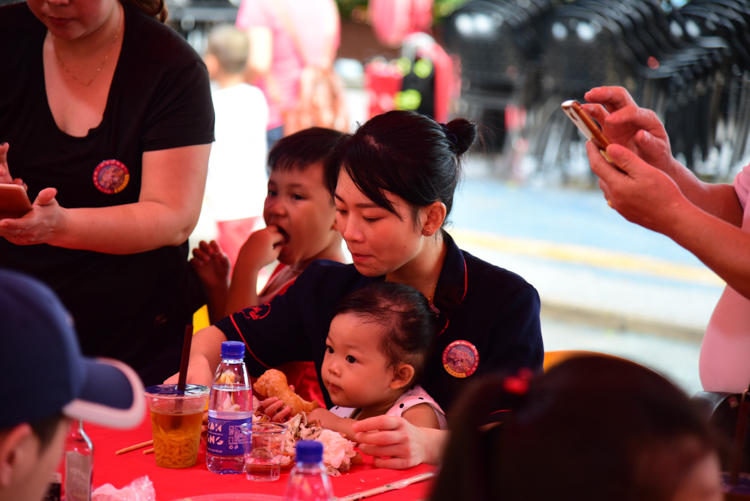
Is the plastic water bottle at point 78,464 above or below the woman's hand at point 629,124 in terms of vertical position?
below

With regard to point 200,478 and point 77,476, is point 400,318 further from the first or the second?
point 77,476

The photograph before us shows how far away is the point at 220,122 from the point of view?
3887 millimetres

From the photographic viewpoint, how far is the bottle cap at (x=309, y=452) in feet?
3.50

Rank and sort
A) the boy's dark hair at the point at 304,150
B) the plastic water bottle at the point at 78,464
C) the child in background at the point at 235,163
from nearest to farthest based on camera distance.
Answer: the plastic water bottle at the point at 78,464 → the boy's dark hair at the point at 304,150 → the child in background at the point at 235,163

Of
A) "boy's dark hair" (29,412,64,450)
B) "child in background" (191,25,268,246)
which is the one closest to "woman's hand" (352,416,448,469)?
→ "boy's dark hair" (29,412,64,450)

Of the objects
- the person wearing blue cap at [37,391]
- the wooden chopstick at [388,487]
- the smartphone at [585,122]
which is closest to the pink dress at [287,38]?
the smartphone at [585,122]

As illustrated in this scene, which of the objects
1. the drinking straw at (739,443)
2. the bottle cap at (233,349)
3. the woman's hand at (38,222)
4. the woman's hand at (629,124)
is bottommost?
the bottle cap at (233,349)

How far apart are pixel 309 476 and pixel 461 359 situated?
69 cm

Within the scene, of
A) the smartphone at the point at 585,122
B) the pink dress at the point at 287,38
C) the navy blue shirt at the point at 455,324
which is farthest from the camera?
the pink dress at the point at 287,38

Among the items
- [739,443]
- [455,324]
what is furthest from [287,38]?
[739,443]

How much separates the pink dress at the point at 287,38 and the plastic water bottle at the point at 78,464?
5062 millimetres

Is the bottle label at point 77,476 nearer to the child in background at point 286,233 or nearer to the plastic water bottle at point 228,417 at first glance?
the plastic water bottle at point 228,417

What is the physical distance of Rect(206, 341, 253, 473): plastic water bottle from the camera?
1411 millimetres

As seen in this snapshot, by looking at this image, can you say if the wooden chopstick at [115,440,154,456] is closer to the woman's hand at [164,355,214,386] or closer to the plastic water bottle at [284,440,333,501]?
the woman's hand at [164,355,214,386]
